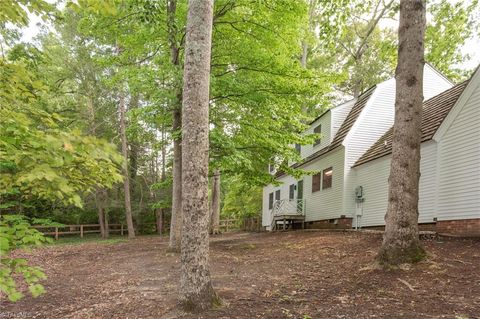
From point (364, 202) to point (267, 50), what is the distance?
8293 millimetres

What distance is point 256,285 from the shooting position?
6.02 metres

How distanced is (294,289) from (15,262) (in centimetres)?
438

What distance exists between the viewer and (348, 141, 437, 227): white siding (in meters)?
11.0

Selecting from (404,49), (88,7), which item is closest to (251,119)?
(404,49)

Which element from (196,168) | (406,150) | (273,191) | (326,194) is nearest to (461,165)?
(406,150)

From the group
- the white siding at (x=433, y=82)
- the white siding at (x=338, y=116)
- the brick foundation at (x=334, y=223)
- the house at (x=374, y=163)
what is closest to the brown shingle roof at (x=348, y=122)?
the house at (x=374, y=163)

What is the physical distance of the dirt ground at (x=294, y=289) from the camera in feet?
15.0

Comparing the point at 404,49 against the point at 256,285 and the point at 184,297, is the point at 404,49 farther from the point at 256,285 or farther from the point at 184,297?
the point at 184,297

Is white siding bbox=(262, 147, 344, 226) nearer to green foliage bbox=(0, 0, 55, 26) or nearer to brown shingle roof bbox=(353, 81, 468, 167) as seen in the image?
brown shingle roof bbox=(353, 81, 468, 167)

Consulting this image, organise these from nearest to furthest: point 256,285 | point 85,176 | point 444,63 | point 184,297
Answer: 1. point 85,176
2. point 184,297
3. point 256,285
4. point 444,63

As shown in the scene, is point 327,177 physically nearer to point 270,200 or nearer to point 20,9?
point 270,200

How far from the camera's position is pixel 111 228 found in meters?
27.8

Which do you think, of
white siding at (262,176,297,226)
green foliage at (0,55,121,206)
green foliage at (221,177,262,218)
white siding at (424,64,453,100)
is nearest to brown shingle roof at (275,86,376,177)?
white siding at (424,64,453,100)

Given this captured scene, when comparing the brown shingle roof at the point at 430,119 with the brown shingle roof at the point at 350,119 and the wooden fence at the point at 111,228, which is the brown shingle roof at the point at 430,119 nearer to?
the brown shingle roof at the point at 350,119
